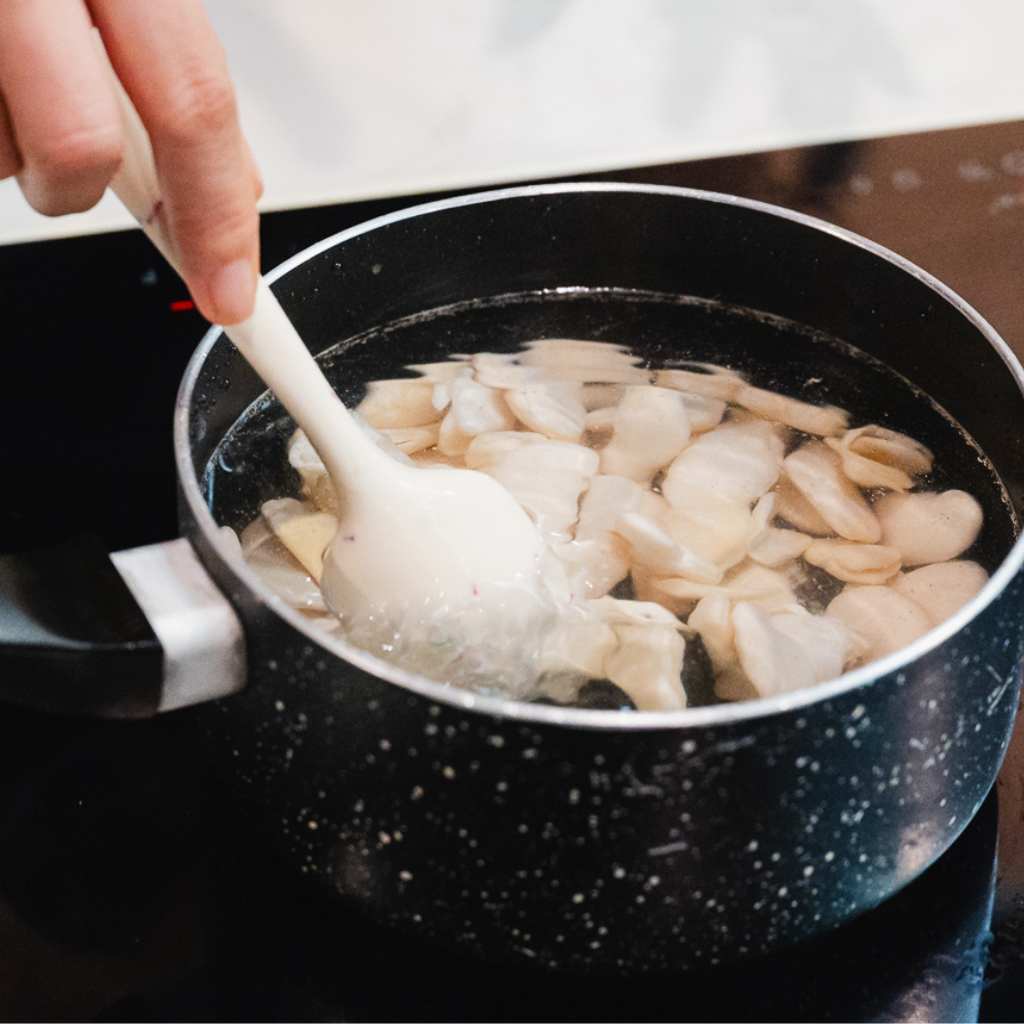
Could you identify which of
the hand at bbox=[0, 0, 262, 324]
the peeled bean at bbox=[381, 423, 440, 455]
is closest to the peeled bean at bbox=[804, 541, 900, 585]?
the peeled bean at bbox=[381, 423, 440, 455]

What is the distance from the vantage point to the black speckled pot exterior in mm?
439

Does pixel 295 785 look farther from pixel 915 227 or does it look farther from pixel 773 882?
pixel 915 227

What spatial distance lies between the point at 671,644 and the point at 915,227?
21.3 inches

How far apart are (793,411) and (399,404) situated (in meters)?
0.24

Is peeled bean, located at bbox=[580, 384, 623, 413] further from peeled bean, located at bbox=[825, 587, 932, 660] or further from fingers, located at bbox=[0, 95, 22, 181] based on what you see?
fingers, located at bbox=[0, 95, 22, 181]

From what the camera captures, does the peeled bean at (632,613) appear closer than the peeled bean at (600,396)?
Yes

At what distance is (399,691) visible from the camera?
1.45 feet

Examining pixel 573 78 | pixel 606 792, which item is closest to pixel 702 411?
pixel 606 792

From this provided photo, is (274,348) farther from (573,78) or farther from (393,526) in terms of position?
(573,78)

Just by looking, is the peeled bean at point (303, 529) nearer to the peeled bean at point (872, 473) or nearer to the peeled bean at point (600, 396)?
the peeled bean at point (600, 396)

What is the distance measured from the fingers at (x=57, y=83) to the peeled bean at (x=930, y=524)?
0.44 metres

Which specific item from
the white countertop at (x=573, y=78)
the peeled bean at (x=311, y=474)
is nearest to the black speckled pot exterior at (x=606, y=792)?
the peeled bean at (x=311, y=474)

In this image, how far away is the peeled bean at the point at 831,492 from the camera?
0.69m

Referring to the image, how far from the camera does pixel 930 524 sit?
2.25ft
